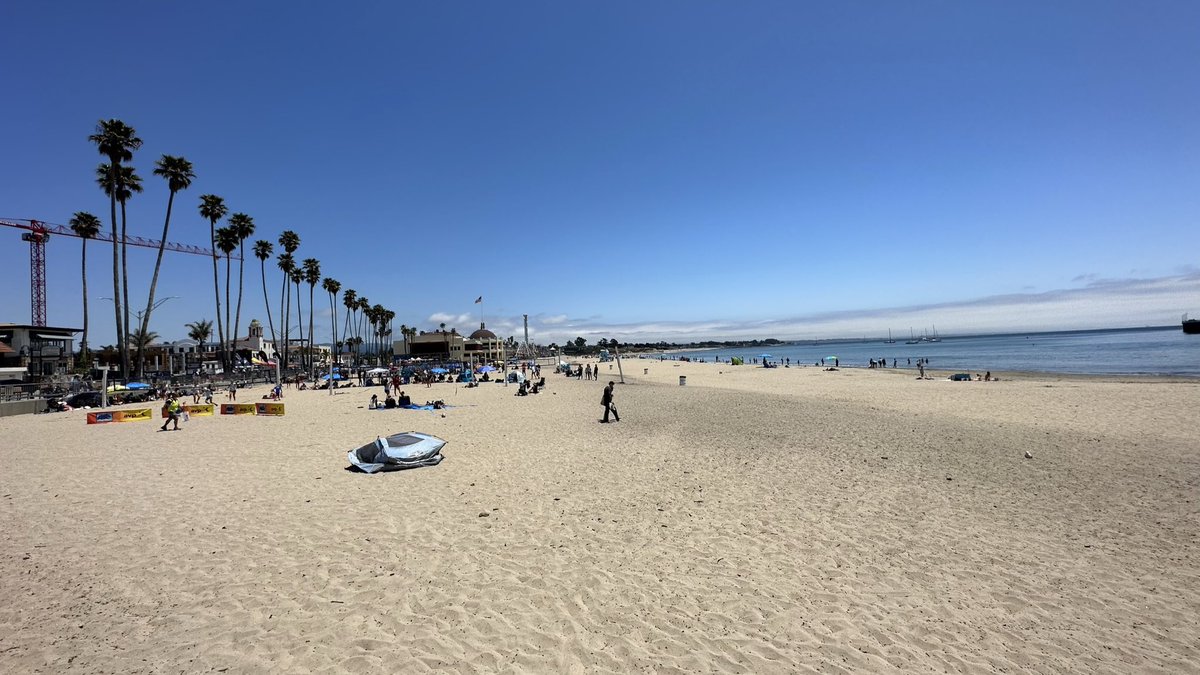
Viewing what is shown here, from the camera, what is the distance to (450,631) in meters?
4.79

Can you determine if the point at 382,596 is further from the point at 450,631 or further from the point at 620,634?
the point at 620,634

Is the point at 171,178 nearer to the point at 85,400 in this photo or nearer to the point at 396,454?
the point at 85,400

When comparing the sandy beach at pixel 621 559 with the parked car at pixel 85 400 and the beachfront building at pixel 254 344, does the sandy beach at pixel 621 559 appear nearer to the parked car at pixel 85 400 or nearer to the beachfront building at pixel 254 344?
the parked car at pixel 85 400

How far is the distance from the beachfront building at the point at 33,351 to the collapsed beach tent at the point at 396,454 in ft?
171

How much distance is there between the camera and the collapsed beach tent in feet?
36.7

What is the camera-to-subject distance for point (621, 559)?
6.41m

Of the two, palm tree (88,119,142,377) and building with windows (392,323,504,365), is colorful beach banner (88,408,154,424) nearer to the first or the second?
palm tree (88,119,142,377)

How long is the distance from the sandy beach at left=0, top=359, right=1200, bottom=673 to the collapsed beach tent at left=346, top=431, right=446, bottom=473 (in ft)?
1.19

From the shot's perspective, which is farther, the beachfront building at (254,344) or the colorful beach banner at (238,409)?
the beachfront building at (254,344)

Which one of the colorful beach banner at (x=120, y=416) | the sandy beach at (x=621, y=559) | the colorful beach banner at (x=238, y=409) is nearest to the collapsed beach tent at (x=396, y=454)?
the sandy beach at (x=621, y=559)

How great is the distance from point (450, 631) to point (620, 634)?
1638 millimetres

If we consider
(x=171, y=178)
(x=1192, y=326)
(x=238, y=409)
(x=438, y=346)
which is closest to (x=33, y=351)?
(x=171, y=178)

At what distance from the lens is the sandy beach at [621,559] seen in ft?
14.8

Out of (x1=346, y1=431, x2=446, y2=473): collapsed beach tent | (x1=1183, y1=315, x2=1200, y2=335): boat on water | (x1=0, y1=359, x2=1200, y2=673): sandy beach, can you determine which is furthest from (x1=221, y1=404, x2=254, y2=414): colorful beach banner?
(x1=1183, y1=315, x2=1200, y2=335): boat on water
